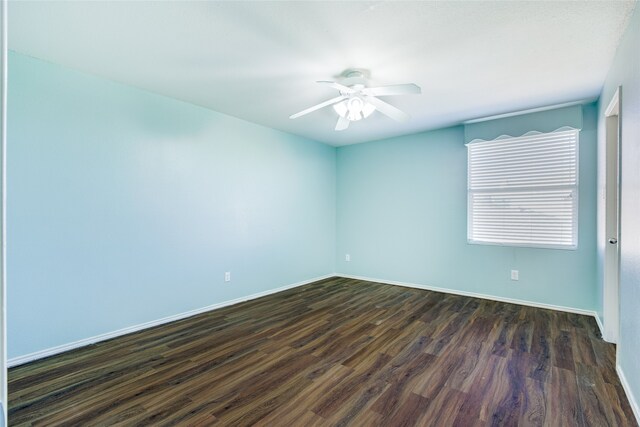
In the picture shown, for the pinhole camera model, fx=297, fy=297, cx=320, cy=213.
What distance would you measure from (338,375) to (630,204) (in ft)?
7.15

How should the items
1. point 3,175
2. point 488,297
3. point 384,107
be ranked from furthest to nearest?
point 488,297 < point 384,107 < point 3,175

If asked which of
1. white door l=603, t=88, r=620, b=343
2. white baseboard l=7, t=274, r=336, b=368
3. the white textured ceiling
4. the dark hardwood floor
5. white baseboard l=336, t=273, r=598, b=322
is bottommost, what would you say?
the dark hardwood floor

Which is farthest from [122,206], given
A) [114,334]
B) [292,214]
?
[292,214]

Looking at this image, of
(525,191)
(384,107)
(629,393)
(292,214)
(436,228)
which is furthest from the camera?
(292,214)

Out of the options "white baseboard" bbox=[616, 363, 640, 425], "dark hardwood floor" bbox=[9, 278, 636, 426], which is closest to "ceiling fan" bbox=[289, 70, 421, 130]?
"dark hardwood floor" bbox=[9, 278, 636, 426]

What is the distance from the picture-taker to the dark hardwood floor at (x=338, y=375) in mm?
1718

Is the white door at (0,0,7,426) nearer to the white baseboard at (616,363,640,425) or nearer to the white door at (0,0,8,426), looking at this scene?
the white door at (0,0,8,426)

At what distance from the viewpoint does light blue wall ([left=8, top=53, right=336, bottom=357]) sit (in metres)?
2.33

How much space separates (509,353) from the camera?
246cm

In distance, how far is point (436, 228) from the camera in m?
4.37

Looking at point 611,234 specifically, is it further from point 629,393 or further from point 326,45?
point 326,45

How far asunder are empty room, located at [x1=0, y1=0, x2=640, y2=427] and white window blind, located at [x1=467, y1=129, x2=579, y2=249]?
1.0 inches

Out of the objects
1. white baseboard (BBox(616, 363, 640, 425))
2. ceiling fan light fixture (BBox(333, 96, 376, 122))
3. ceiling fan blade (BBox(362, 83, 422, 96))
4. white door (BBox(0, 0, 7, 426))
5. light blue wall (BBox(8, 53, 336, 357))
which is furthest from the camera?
ceiling fan light fixture (BBox(333, 96, 376, 122))

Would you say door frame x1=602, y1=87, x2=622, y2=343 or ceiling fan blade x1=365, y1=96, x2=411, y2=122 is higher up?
ceiling fan blade x1=365, y1=96, x2=411, y2=122
